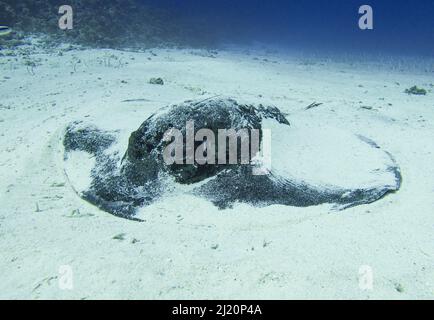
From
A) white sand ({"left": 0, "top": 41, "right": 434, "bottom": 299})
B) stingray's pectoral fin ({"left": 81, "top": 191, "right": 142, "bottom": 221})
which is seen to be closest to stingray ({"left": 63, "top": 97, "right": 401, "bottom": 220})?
stingray's pectoral fin ({"left": 81, "top": 191, "right": 142, "bottom": 221})

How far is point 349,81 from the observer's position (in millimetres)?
14750

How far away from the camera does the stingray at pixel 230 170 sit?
3805 millimetres

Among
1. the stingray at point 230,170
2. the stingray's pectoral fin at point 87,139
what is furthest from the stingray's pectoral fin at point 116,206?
the stingray's pectoral fin at point 87,139

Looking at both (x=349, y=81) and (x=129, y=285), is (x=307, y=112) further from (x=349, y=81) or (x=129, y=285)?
(x=349, y=81)

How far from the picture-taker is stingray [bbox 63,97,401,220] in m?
3.80
